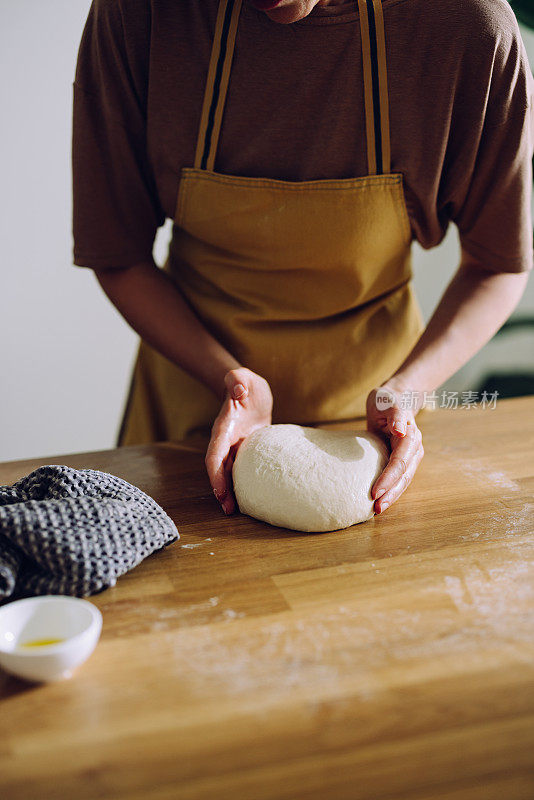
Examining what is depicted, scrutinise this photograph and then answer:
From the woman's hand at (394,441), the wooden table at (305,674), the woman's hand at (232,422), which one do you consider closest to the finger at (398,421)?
the woman's hand at (394,441)

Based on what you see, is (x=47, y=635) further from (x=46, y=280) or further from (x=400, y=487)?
(x=46, y=280)

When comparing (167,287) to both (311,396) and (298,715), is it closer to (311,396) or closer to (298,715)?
(311,396)

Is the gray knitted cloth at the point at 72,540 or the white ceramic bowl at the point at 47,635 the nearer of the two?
the white ceramic bowl at the point at 47,635

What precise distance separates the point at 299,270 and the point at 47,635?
0.78m

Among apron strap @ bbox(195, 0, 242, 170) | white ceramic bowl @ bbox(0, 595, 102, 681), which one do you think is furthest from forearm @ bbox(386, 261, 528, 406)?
white ceramic bowl @ bbox(0, 595, 102, 681)

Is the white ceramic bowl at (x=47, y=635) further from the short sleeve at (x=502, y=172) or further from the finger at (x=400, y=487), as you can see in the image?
the short sleeve at (x=502, y=172)

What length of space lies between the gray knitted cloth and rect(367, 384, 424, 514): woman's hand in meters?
0.32

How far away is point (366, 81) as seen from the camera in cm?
114

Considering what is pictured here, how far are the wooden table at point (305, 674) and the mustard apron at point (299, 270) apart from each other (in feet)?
1.22

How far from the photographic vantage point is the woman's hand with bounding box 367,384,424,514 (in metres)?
1.03

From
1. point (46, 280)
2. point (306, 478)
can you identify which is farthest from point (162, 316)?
point (46, 280)

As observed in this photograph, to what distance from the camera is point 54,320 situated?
224 centimetres

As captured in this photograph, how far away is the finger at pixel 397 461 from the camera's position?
3.36ft

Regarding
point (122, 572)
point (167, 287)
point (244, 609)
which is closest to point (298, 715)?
point (244, 609)
